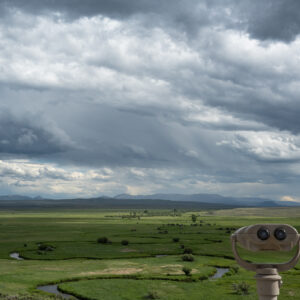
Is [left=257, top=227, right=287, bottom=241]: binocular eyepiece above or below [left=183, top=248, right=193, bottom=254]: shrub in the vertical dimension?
above

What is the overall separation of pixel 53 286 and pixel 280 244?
152 feet

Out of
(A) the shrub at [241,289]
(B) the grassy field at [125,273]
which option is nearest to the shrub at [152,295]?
(B) the grassy field at [125,273]

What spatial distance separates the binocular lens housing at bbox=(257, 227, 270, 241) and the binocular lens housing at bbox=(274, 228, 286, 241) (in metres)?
0.12

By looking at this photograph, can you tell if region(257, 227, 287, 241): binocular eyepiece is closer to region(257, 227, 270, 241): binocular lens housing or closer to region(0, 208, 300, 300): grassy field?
region(257, 227, 270, 241): binocular lens housing

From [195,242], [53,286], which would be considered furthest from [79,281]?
[195,242]

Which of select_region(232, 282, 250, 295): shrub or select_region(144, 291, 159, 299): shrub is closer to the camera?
select_region(144, 291, 159, 299): shrub

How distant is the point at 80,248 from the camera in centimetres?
8356

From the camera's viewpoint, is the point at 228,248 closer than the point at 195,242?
Yes

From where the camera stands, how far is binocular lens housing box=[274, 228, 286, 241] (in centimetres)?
585

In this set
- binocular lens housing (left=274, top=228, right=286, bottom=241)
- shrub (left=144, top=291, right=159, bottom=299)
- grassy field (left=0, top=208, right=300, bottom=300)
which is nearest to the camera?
binocular lens housing (left=274, top=228, right=286, bottom=241)

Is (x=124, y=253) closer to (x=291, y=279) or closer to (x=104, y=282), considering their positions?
(x=104, y=282)

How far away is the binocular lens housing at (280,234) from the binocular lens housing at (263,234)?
12cm

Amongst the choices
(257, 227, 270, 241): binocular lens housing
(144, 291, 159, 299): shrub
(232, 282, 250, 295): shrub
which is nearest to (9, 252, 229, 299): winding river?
(144, 291, 159, 299): shrub

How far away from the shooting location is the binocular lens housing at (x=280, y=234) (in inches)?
230
